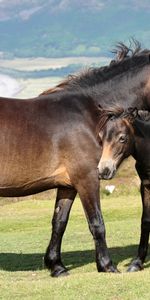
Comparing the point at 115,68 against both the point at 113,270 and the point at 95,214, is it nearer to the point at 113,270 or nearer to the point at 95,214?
the point at 95,214

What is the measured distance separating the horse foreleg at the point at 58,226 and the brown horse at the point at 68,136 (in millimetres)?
138

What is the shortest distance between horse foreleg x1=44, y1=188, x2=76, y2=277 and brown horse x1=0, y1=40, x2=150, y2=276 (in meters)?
0.14

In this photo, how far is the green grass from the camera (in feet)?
28.9

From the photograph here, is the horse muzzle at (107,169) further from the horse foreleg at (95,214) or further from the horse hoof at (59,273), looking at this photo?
the horse hoof at (59,273)

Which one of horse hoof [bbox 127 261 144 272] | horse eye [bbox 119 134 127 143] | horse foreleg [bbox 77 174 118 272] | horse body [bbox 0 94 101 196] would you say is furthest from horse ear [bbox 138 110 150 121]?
horse hoof [bbox 127 261 144 272]

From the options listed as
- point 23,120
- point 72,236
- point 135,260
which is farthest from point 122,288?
point 72,236

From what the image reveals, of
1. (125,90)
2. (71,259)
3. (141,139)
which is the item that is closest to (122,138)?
(141,139)

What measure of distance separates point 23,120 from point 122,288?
3101 mm

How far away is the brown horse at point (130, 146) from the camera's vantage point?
32.8ft

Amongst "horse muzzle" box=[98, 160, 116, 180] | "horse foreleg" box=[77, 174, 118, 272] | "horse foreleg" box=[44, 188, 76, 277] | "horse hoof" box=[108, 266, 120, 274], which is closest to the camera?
"horse muzzle" box=[98, 160, 116, 180]

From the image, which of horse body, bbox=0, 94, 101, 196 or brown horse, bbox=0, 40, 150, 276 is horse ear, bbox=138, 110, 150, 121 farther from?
horse body, bbox=0, 94, 101, 196

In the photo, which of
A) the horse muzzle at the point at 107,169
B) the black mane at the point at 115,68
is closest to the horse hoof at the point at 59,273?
the horse muzzle at the point at 107,169

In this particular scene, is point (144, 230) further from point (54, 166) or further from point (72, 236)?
point (72, 236)

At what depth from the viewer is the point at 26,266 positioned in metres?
11.8
